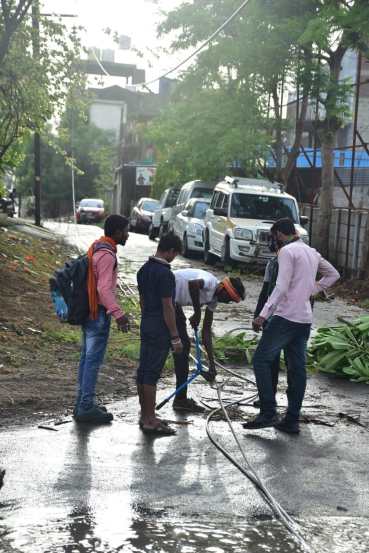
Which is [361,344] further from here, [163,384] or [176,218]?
[176,218]

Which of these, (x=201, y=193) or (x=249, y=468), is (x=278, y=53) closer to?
(x=201, y=193)

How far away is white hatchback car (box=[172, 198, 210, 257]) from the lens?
2552 centimetres

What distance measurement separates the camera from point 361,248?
839 inches

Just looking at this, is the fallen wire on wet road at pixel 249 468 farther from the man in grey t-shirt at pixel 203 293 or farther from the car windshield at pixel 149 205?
the car windshield at pixel 149 205

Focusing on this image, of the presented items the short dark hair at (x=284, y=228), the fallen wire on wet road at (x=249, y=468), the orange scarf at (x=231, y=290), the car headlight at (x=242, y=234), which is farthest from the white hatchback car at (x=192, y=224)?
the short dark hair at (x=284, y=228)

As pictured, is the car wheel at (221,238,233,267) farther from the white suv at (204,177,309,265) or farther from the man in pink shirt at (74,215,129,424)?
the man in pink shirt at (74,215,129,424)

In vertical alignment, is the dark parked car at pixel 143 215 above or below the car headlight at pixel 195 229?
below

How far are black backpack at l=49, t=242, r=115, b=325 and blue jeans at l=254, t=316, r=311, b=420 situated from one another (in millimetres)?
1470

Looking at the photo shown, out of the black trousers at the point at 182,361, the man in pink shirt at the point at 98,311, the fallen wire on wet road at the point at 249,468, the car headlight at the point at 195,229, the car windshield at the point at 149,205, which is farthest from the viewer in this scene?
the car windshield at the point at 149,205

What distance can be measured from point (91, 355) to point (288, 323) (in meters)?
1.65

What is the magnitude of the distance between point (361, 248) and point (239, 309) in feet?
21.5

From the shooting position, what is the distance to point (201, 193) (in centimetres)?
2872

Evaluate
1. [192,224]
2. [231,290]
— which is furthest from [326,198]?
[231,290]

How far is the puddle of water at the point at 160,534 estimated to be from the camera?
4812 millimetres
